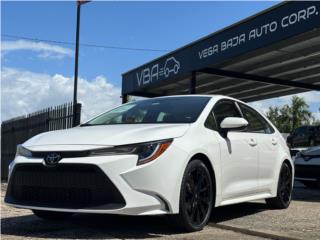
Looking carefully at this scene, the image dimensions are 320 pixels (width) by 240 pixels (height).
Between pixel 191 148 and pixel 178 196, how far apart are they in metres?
0.51

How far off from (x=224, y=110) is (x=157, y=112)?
0.85 metres

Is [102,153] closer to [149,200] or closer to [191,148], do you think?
[149,200]

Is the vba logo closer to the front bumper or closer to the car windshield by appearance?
the car windshield

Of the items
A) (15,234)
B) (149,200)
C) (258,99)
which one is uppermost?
(258,99)

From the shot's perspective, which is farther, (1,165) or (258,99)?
(258,99)

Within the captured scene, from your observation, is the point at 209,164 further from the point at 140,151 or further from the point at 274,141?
the point at 274,141

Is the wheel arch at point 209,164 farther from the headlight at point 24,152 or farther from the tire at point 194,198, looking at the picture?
the headlight at point 24,152

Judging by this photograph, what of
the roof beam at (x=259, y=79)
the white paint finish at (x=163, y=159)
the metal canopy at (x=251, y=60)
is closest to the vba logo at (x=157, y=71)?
the metal canopy at (x=251, y=60)

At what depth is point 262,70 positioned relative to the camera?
17562 mm

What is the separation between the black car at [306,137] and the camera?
90.6 feet

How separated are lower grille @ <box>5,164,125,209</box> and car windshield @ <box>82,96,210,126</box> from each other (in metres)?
1.28

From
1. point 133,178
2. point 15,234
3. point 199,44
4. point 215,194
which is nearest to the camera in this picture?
point 133,178

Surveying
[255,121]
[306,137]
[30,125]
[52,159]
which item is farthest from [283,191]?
[306,137]

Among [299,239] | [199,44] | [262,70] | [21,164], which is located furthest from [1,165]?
[299,239]
